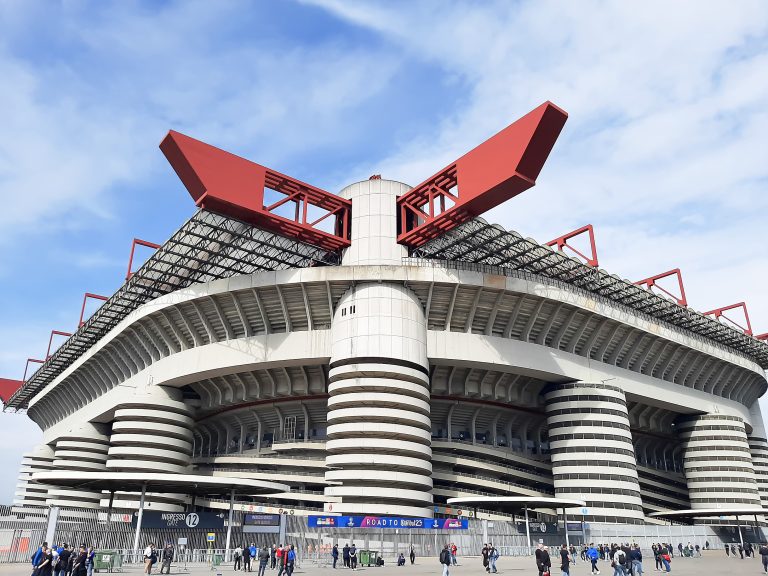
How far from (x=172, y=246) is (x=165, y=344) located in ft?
44.8

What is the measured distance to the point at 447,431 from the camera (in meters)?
64.0

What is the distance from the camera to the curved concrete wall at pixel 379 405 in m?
49.1

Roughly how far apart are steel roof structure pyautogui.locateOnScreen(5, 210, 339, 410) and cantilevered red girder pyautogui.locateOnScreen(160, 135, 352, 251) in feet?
5.66

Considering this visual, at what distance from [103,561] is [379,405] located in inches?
1007

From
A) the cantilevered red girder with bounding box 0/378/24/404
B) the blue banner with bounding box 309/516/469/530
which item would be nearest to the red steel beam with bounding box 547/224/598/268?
the blue banner with bounding box 309/516/469/530

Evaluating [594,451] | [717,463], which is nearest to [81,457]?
[594,451]

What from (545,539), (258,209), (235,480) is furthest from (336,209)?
(545,539)

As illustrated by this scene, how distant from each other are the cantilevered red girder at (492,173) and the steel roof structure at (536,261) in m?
2.29

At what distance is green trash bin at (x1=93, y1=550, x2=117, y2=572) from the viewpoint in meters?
29.0

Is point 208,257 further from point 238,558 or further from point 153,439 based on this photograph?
point 238,558

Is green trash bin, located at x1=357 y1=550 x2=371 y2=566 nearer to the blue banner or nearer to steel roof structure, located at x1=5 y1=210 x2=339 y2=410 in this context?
the blue banner

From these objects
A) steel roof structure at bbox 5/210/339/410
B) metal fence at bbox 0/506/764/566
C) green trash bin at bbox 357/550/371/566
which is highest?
steel roof structure at bbox 5/210/339/410

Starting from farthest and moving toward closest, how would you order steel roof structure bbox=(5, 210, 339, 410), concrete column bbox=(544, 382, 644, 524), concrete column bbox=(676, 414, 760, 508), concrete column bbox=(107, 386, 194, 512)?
concrete column bbox=(676, 414, 760, 508) → concrete column bbox=(107, 386, 194, 512) → concrete column bbox=(544, 382, 644, 524) → steel roof structure bbox=(5, 210, 339, 410)

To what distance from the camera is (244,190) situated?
48375 mm
